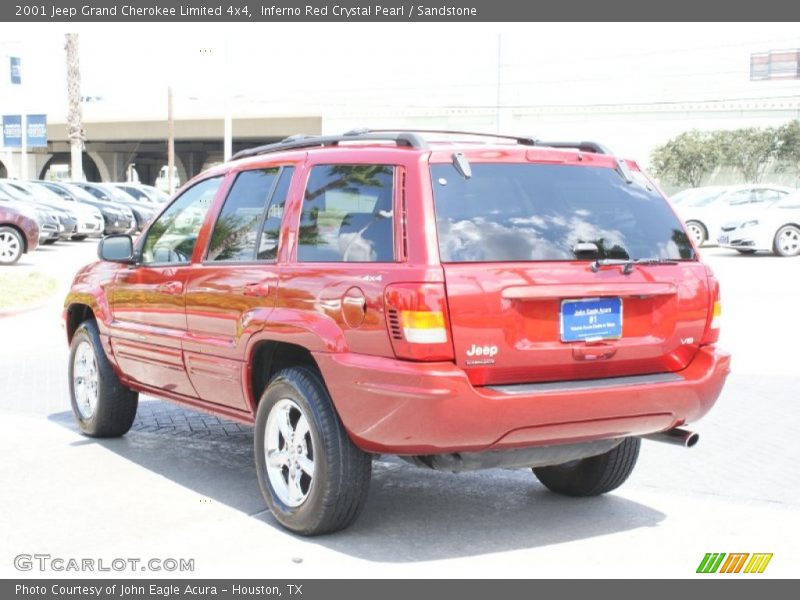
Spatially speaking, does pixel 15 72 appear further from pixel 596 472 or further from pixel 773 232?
pixel 596 472

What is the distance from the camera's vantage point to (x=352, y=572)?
484cm

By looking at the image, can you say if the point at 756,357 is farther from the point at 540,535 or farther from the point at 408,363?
the point at 408,363

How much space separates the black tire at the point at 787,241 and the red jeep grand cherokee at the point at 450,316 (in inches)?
799

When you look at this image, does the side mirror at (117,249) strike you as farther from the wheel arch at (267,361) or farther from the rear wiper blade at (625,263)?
the rear wiper blade at (625,263)

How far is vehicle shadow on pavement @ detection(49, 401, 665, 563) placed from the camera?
5297 mm

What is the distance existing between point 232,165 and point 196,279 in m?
0.72

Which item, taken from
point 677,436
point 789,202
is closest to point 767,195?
point 789,202

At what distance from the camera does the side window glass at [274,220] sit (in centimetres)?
571

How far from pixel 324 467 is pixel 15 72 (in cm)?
4199

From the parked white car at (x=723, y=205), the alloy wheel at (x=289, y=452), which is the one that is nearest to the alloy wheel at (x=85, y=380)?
the alloy wheel at (x=289, y=452)

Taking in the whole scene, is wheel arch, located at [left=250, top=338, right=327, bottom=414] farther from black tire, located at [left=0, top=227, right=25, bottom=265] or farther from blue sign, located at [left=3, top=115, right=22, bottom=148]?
blue sign, located at [left=3, top=115, right=22, bottom=148]

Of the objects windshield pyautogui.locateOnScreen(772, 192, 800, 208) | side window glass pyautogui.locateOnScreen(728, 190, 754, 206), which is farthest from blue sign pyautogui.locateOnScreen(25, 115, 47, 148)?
windshield pyautogui.locateOnScreen(772, 192, 800, 208)

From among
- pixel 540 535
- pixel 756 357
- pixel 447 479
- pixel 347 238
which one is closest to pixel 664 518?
pixel 540 535

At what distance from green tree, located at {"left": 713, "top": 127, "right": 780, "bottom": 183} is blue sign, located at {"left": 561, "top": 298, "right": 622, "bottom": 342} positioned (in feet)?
171
